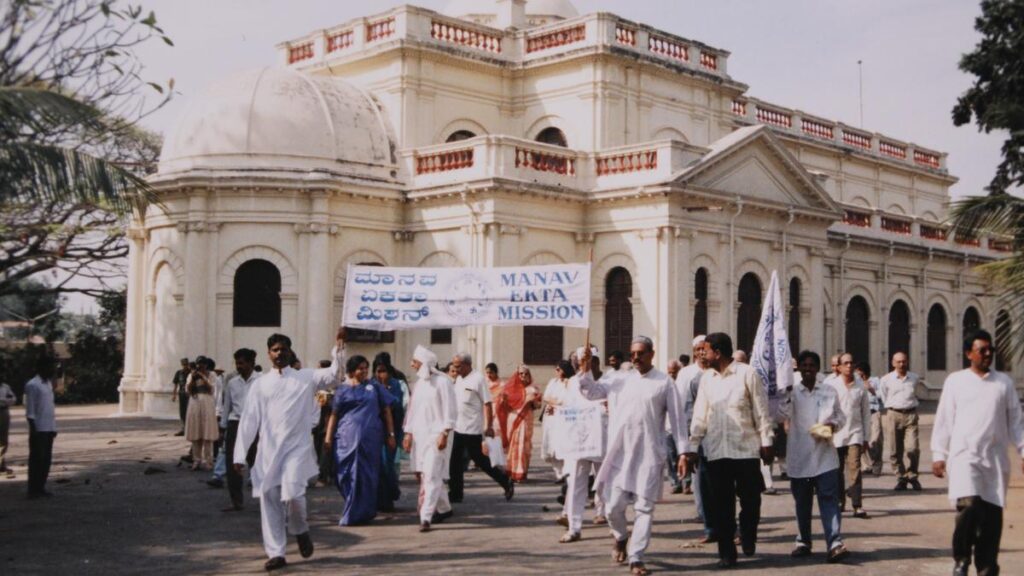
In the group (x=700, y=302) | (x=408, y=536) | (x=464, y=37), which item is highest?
(x=464, y=37)

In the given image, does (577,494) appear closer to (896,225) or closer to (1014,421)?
(1014,421)

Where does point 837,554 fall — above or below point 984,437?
below

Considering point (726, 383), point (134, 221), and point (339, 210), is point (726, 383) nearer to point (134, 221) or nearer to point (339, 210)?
point (339, 210)

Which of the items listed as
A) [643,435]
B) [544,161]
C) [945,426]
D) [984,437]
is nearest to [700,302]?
[544,161]

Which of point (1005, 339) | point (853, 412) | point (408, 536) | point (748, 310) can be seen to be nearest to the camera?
point (408, 536)

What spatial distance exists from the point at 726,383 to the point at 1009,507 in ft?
18.5

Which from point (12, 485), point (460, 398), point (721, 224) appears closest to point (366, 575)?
point (460, 398)

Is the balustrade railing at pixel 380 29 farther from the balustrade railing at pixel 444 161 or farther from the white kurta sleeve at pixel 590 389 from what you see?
the white kurta sleeve at pixel 590 389

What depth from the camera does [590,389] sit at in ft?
38.1

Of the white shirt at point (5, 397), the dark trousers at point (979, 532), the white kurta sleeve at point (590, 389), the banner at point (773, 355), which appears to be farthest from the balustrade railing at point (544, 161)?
the dark trousers at point (979, 532)

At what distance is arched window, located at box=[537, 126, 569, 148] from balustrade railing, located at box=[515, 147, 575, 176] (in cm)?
279

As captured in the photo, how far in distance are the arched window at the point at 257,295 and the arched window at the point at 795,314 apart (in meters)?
12.0

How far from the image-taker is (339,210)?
84.6 ft

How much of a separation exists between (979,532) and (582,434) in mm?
3931
